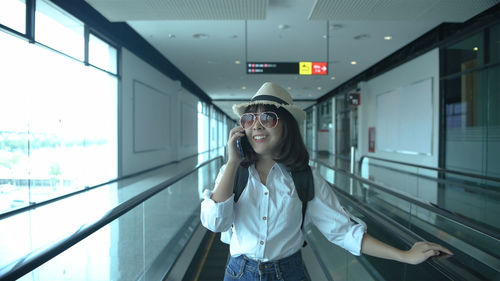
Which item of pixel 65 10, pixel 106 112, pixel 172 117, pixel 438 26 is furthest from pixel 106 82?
pixel 438 26

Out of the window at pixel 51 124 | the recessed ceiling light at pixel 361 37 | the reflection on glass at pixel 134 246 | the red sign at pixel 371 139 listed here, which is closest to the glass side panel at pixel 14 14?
the window at pixel 51 124

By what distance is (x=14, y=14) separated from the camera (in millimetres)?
5340


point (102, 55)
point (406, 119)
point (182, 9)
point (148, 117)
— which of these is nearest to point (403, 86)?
point (406, 119)

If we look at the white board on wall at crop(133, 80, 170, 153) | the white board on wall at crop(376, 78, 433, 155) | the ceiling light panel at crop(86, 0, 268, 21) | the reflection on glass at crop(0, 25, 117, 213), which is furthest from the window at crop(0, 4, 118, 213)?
the white board on wall at crop(376, 78, 433, 155)

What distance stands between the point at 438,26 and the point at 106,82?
965 cm

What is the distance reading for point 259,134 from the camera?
123 cm

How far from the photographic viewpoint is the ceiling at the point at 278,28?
20.4 ft

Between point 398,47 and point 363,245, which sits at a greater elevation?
point 398,47

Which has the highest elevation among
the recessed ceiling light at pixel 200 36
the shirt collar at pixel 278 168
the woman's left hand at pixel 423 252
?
the recessed ceiling light at pixel 200 36

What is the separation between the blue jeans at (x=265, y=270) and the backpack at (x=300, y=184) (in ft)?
0.67

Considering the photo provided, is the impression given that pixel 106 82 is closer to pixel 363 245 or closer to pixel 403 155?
pixel 363 245

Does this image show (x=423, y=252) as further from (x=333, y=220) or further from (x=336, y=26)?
(x=336, y=26)

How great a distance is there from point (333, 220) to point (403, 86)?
11.3 metres

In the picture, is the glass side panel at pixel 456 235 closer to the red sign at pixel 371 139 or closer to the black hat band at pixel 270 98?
the black hat band at pixel 270 98
